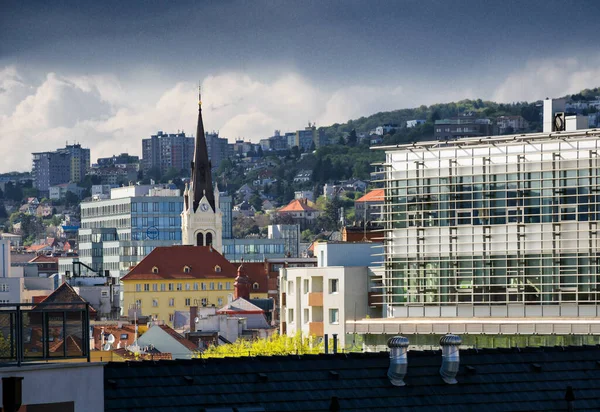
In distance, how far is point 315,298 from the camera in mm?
115438

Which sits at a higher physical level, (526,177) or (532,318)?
(526,177)

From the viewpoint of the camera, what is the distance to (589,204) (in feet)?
312

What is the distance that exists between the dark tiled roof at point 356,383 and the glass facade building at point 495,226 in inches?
2205

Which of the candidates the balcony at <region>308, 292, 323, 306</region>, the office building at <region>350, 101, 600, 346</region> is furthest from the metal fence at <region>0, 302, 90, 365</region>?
the balcony at <region>308, 292, 323, 306</region>

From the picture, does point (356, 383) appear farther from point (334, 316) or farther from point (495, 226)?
point (334, 316)

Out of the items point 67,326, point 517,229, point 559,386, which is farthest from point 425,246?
point 67,326

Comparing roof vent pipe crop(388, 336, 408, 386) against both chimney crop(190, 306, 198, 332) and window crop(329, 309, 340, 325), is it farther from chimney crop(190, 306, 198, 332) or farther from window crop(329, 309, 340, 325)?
chimney crop(190, 306, 198, 332)

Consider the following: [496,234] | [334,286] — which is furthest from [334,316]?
[496,234]

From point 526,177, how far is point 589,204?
4.76 meters

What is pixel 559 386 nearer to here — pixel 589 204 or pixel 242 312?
pixel 589 204

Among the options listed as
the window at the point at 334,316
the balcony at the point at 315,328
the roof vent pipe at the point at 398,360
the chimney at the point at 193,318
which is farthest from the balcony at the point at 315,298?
the roof vent pipe at the point at 398,360

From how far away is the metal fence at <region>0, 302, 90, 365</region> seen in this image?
3192cm

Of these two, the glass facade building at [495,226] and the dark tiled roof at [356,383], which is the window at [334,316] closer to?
the glass facade building at [495,226]

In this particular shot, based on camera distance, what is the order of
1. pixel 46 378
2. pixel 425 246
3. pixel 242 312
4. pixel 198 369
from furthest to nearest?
pixel 242 312 < pixel 425 246 < pixel 198 369 < pixel 46 378
